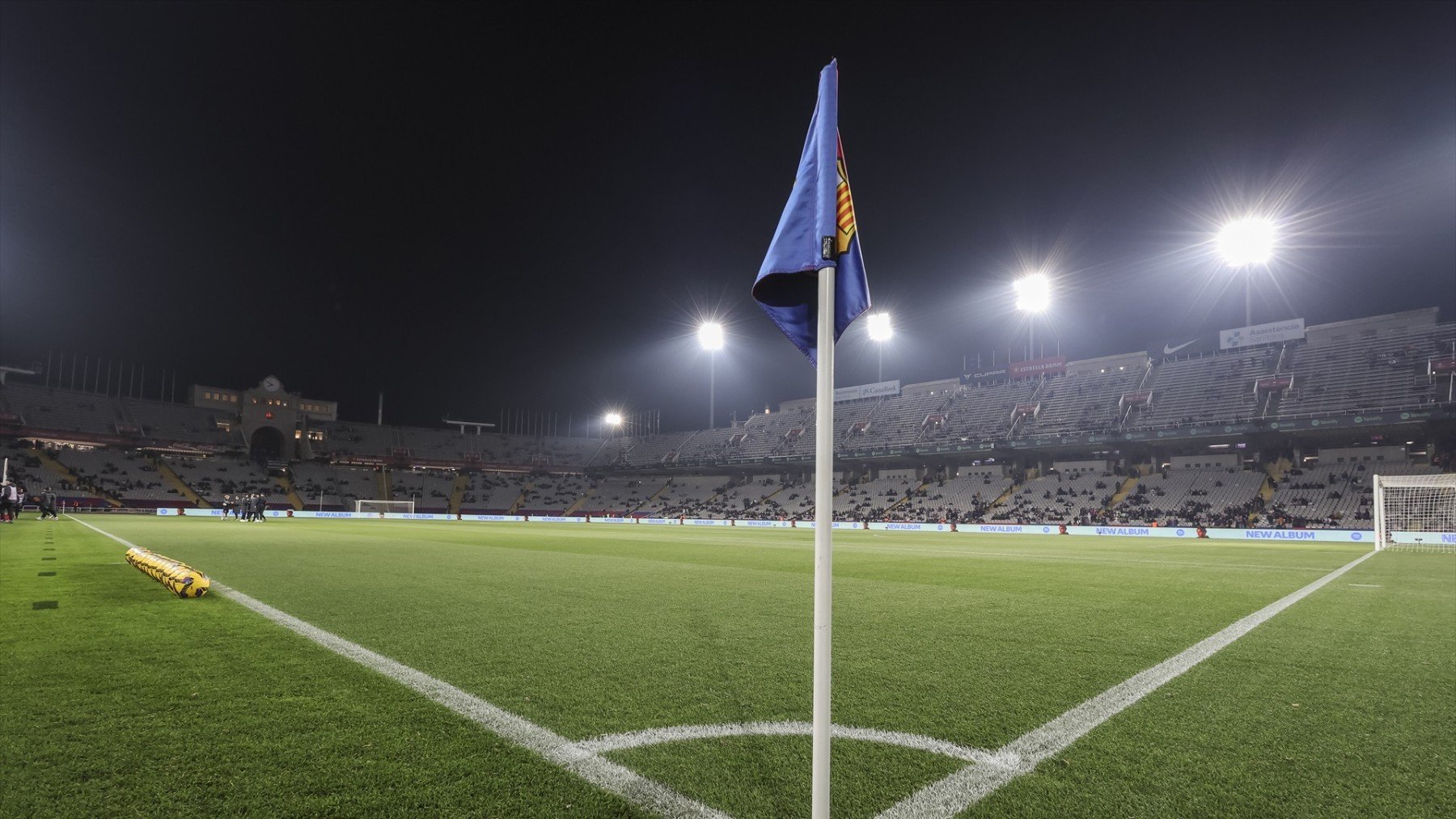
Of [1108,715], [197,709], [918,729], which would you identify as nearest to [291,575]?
[197,709]

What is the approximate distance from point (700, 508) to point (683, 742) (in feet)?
202

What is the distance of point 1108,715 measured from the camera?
12.2ft

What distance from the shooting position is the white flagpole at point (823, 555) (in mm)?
2199

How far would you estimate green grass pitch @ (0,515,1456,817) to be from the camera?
2668 millimetres

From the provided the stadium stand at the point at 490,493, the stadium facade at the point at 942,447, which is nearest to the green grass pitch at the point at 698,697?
the stadium facade at the point at 942,447

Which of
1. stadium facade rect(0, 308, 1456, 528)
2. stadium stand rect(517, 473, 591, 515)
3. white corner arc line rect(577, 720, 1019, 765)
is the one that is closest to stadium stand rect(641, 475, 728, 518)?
stadium facade rect(0, 308, 1456, 528)

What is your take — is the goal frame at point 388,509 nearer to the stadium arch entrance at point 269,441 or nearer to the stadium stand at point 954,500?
the stadium arch entrance at point 269,441

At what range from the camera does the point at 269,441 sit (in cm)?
7481

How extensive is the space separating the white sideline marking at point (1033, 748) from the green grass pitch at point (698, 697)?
63mm

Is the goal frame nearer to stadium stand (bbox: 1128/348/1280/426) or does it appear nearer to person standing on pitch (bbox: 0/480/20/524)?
person standing on pitch (bbox: 0/480/20/524)

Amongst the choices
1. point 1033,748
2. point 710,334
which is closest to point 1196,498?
point 710,334

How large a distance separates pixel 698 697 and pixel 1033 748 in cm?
179

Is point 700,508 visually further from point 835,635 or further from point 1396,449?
point 835,635

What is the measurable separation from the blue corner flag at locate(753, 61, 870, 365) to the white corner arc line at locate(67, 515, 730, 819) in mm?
1780
